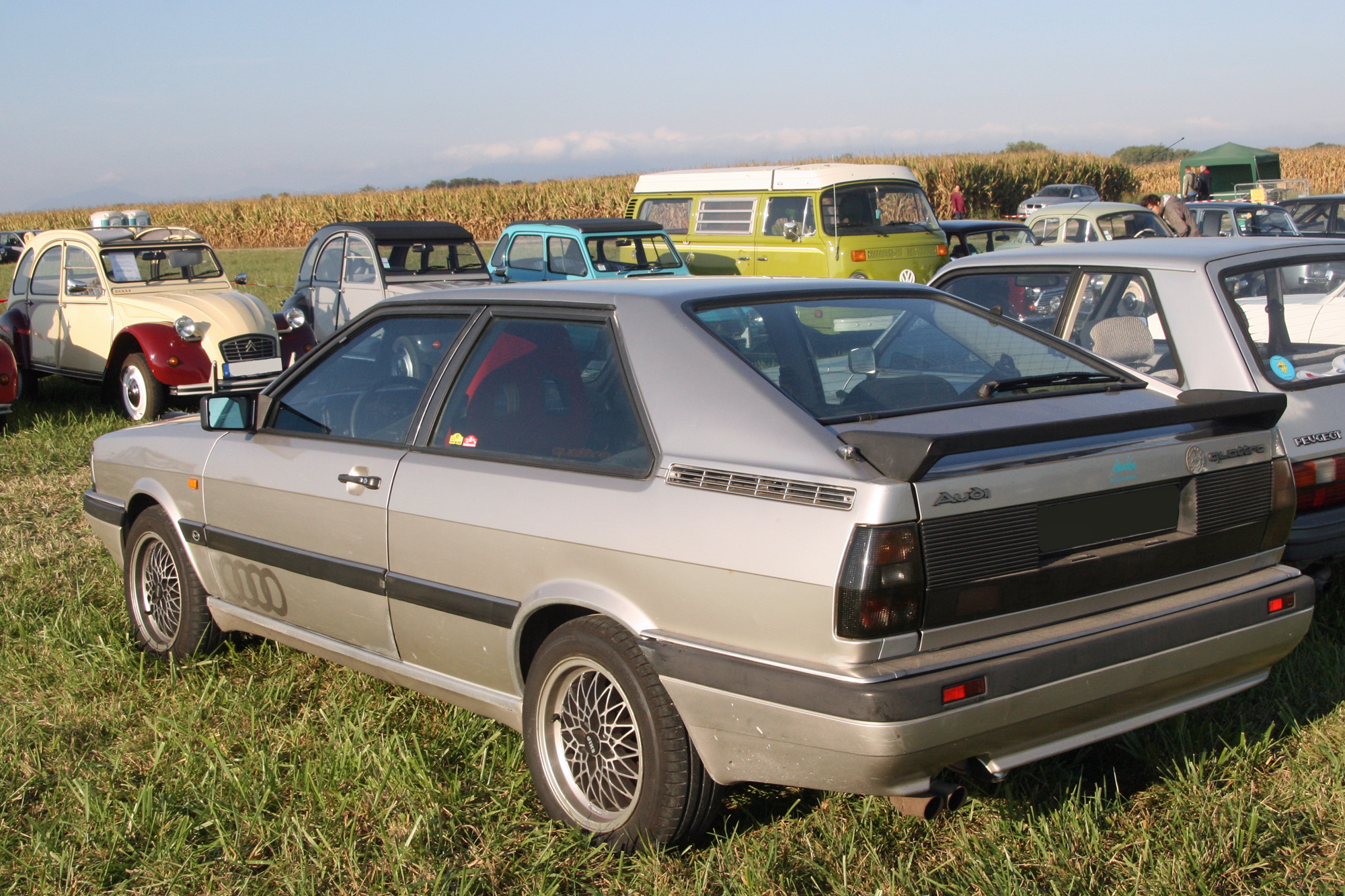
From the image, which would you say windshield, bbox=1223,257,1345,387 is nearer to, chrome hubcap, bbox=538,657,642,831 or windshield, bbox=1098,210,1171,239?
chrome hubcap, bbox=538,657,642,831

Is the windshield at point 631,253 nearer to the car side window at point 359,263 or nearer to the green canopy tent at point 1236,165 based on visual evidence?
the car side window at point 359,263

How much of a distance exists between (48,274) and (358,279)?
3.07 m

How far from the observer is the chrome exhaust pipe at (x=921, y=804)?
2666 mm

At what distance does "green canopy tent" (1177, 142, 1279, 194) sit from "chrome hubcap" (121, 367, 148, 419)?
29678mm

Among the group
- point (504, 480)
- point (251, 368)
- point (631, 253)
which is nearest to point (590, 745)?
point (504, 480)

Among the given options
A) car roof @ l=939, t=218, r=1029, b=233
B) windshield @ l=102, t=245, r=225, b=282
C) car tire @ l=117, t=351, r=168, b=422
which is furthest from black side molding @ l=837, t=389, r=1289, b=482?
car roof @ l=939, t=218, r=1029, b=233

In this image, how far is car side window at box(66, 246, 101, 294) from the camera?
1130 cm

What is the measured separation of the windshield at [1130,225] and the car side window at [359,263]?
9251 millimetres

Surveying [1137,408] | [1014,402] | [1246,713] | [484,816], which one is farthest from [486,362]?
[1246,713]

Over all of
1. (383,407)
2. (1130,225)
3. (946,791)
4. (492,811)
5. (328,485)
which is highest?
(1130,225)

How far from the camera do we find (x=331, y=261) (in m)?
13.3

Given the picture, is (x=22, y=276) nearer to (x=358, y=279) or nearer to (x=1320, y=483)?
(x=358, y=279)

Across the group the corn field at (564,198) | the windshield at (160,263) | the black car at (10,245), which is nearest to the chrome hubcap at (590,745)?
the windshield at (160,263)

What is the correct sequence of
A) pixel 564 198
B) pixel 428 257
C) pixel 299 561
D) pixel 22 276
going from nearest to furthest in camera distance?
1. pixel 299 561
2. pixel 22 276
3. pixel 428 257
4. pixel 564 198
